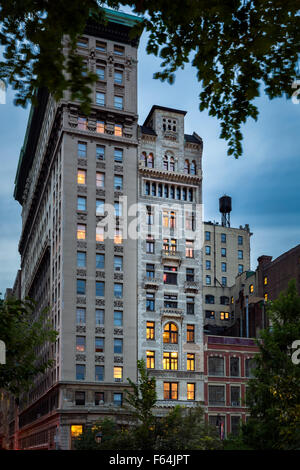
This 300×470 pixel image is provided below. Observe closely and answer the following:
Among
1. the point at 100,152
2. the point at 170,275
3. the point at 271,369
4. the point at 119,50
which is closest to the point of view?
the point at 271,369

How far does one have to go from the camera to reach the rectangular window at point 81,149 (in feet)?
266

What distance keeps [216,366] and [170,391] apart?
27.7ft

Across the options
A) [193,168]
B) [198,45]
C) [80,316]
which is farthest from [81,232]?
[198,45]

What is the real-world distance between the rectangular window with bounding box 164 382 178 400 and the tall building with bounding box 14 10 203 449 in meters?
0.24

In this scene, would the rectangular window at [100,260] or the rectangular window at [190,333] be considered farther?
the rectangular window at [190,333]

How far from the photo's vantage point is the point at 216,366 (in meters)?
81.1

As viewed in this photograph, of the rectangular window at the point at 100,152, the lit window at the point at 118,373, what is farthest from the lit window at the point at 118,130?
the lit window at the point at 118,373

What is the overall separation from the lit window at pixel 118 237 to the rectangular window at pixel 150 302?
7534mm

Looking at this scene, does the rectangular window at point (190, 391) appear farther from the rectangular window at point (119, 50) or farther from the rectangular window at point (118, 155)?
the rectangular window at point (119, 50)

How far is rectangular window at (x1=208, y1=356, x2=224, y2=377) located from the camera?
80625 mm

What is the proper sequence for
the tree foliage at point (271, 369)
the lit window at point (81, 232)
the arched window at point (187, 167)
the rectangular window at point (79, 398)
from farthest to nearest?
1. the arched window at point (187, 167)
2. the lit window at point (81, 232)
3. the rectangular window at point (79, 398)
4. the tree foliage at point (271, 369)

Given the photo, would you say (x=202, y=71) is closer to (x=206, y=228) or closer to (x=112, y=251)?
(x=112, y=251)

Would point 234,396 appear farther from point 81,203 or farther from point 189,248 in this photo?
point 81,203
